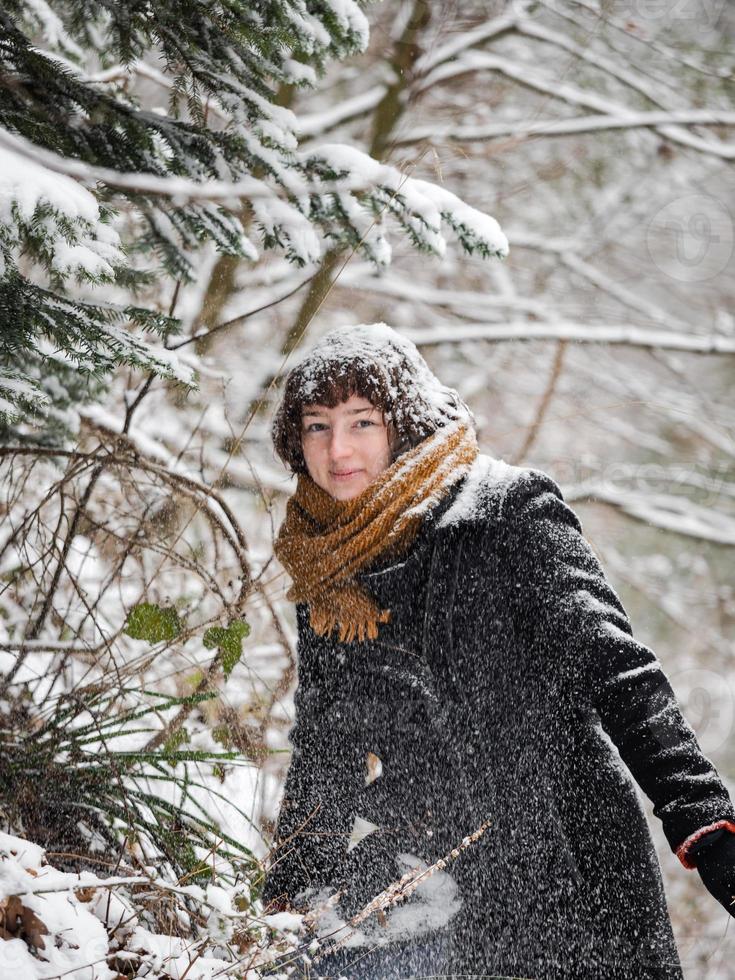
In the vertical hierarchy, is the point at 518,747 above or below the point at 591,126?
below

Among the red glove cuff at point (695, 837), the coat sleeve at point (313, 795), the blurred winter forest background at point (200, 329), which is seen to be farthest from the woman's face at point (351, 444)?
the red glove cuff at point (695, 837)

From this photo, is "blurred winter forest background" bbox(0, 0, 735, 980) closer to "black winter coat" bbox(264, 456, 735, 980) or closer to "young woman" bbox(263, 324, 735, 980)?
"young woman" bbox(263, 324, 735, 980)

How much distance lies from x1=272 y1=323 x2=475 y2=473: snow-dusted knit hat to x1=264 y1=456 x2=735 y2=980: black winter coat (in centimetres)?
19

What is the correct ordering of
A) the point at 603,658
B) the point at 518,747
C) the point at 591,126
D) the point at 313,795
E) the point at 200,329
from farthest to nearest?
the point at 591,126
the point at 200,329
the point at 313,795
the point at 518,747
the point at 603,658

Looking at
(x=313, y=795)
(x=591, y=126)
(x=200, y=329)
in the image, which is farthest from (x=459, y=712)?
(x=591, y=126)

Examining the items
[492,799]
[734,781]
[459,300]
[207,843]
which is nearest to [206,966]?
[207,843]

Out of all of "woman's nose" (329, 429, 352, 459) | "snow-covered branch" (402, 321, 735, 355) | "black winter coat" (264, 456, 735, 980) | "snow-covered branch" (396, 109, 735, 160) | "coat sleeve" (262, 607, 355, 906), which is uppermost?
"snow-covered branch" (396, 109, 735, 160)

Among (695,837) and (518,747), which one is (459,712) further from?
(695,837)

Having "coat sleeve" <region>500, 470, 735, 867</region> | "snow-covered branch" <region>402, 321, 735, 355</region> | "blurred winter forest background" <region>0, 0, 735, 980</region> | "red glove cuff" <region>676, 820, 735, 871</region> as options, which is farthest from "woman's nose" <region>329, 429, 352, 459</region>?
"snow-covered branch" <region>402, 321, 735, 355</region>

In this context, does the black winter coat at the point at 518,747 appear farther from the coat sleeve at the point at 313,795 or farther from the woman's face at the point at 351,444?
the woman's face at the point at 351,444

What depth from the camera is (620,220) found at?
6.59 meters

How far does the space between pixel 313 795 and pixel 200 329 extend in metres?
1.73

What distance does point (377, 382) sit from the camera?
6.34ft

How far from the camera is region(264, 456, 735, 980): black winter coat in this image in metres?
1.54
